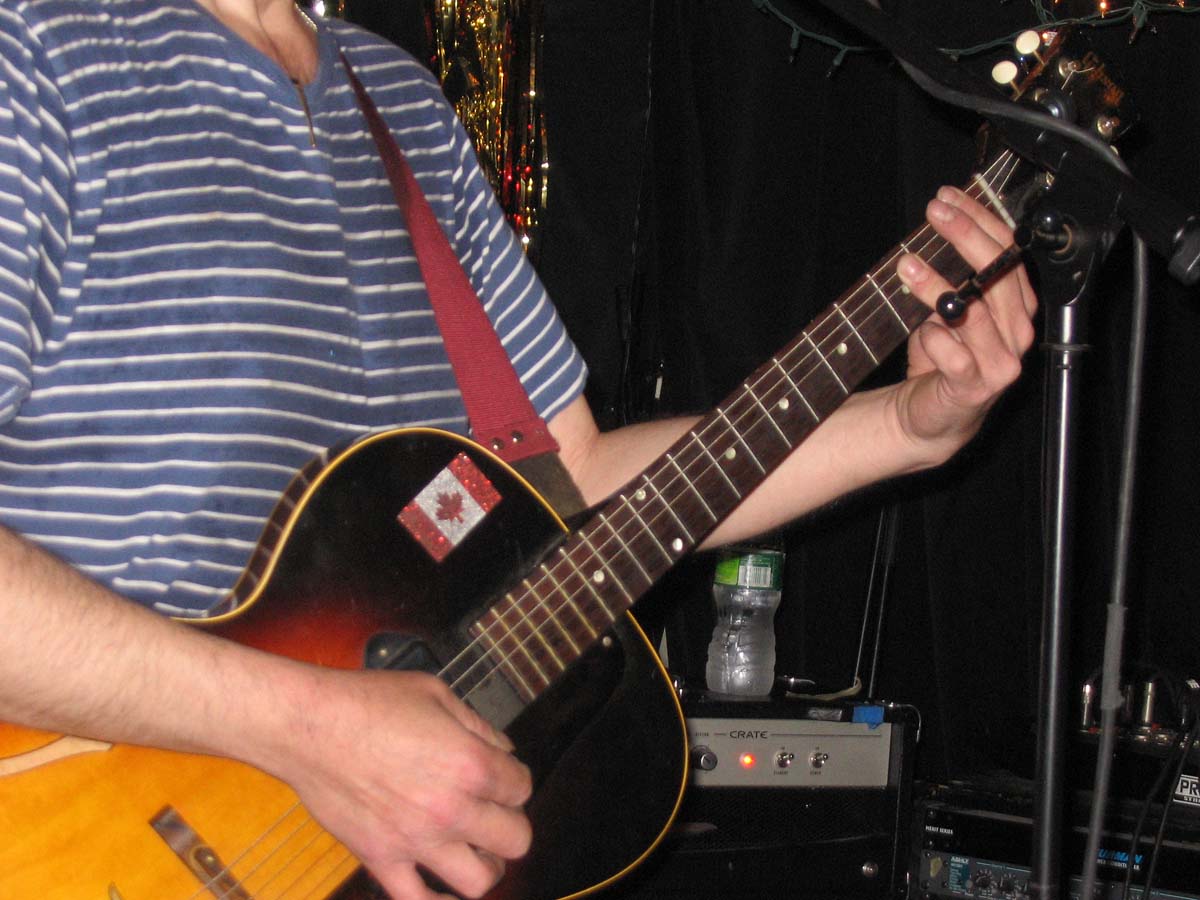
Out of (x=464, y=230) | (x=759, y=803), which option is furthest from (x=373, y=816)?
(x=759, y=803)

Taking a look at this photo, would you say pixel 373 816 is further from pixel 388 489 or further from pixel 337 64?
pixel 337 64

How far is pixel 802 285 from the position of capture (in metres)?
3.12

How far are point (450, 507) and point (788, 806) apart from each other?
46.4 inches

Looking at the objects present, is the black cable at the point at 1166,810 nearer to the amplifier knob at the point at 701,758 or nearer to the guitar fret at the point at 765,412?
the amplifier knob at the point at 701,758

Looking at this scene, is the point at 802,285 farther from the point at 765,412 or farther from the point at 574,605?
the point at 574,605

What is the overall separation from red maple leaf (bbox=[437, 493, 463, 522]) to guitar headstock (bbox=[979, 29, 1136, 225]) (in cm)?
58

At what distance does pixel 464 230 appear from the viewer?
5.24 ft

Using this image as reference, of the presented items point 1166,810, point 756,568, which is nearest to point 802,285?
point 756,568

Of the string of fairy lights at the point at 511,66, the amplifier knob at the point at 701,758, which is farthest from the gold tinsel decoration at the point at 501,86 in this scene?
the amplifier knob at the point at 701,758

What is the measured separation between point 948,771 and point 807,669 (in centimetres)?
41

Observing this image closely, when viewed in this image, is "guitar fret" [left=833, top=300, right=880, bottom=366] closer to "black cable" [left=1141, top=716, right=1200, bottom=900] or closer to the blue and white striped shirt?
the blue and white striped shirt

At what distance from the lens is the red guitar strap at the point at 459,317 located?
4.79ft

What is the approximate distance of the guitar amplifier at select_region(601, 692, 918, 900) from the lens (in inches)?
82.3

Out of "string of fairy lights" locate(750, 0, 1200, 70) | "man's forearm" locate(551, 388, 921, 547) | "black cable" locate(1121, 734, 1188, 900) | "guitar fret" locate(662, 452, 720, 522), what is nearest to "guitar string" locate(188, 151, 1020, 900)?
"guitar fret" locate(662, 452, 720, 522)
